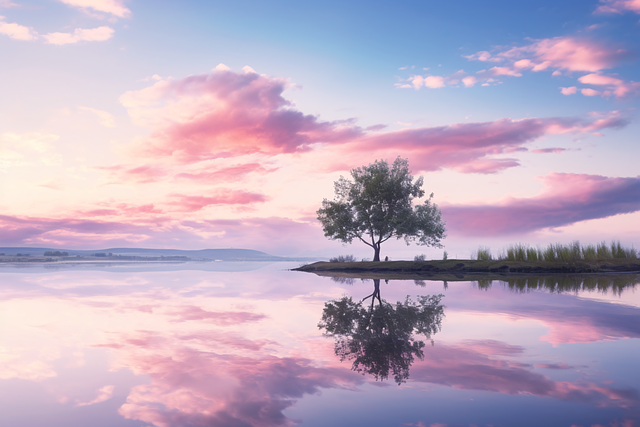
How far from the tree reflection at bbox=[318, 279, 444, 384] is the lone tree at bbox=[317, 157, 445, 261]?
101ft

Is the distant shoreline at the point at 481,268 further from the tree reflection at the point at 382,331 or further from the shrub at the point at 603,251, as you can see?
the tree reflection at the point at 382,331

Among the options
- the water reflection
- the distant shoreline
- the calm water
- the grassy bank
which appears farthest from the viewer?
the grassy bank

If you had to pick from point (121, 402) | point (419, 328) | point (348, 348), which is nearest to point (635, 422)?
point (348, 348)

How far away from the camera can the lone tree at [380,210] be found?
45000mm

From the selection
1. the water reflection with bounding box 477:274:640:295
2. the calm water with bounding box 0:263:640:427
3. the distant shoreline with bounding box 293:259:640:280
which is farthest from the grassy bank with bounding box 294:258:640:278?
the calm water with bounding box 0:263:640:427

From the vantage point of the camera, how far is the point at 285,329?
382 inches

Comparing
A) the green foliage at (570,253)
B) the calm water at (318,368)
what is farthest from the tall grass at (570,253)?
the calm water at (318,368)

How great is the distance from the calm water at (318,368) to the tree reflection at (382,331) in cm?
5

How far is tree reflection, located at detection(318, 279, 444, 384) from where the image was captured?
660 centimetres

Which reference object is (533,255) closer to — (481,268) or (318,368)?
(481,268)

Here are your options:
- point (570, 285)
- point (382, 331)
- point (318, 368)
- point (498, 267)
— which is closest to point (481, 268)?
point (498, 267)

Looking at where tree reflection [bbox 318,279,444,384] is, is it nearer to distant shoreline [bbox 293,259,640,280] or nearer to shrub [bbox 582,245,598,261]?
distant shoreline [bbox 293,259,640,280]

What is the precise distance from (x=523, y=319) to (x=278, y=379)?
8126 mm

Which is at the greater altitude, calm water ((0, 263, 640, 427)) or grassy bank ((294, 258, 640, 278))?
grassy bank ((294, 258, 640, 278))
